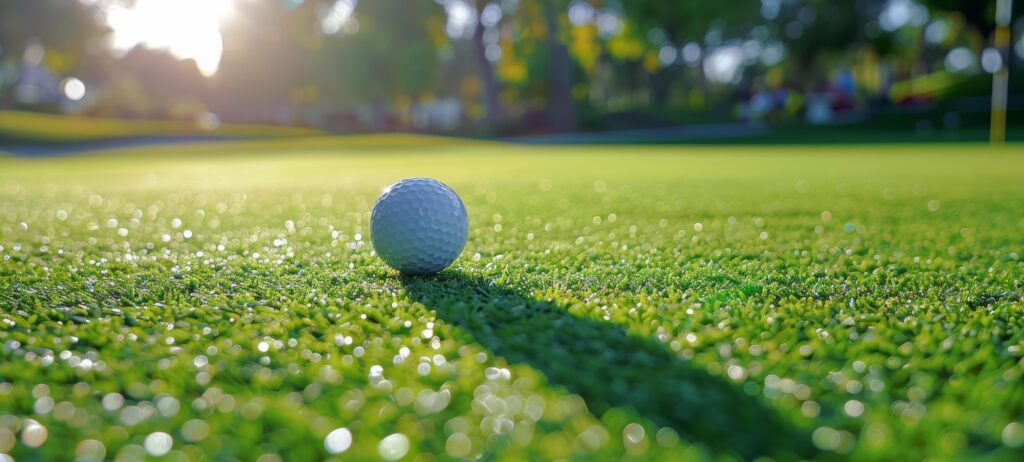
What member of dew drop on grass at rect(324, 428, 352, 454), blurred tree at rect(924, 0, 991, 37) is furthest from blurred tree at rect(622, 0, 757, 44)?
dew drop on grass at rect(324, 428, 352, 454)

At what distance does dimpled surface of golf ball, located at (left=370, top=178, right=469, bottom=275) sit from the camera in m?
3.00

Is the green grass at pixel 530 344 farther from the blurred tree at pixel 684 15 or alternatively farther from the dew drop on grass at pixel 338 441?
the blurred tree at pixel 684 15

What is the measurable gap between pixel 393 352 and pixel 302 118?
235 ft

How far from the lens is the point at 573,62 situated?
47.6m

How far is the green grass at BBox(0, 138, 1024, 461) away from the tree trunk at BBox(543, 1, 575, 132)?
27.6 meters

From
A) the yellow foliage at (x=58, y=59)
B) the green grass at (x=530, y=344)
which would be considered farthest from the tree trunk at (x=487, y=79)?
the green grass at (x=530, y=344)

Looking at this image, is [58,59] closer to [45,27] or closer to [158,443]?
[45,27]

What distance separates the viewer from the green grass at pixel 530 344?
148cm

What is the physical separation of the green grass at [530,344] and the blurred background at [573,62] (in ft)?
57.4

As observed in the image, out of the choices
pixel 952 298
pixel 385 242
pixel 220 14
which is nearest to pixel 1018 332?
pixel 952 298

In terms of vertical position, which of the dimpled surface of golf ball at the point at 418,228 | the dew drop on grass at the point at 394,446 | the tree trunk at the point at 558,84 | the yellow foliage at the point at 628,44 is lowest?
the dew drop on grass at the point at 394,446

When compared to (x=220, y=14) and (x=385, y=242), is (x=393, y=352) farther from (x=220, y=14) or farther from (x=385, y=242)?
(x=220, y=14)

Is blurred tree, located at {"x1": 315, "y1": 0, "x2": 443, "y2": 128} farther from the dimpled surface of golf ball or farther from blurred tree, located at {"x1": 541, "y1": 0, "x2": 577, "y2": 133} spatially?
the dimpled surface of golf ball

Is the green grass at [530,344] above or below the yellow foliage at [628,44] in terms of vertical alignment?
below
